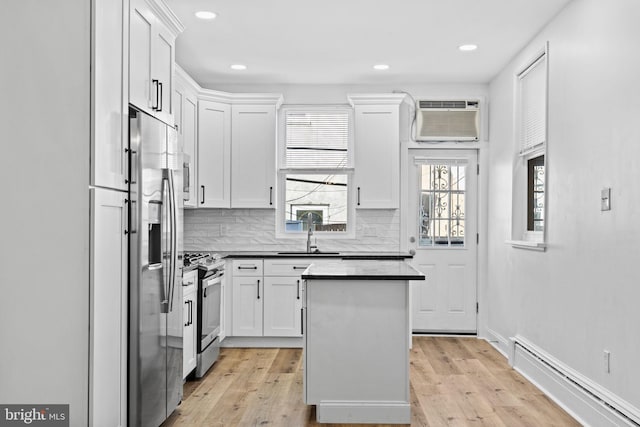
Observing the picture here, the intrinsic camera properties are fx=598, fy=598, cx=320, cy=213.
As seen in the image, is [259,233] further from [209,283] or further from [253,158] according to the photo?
[209,283]

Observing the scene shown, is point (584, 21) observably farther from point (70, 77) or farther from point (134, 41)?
point (70, 77)

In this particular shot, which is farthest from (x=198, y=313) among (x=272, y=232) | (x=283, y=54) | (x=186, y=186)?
(x=283, y=54)

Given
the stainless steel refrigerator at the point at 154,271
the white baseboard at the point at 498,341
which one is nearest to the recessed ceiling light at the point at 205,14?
the stainless steel refrigerator at the point at 154,271

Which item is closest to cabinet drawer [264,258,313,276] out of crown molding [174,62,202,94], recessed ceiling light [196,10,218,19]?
crown molding [174,62,202,94]

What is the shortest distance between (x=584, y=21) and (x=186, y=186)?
3.10 m

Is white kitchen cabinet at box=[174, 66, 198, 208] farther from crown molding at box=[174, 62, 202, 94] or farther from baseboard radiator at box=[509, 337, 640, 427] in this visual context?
baseboard radiator at box=[509, 337, 640, 427]

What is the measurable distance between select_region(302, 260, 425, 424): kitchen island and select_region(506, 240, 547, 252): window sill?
1334 millimetres

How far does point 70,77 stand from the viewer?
8.48 feet

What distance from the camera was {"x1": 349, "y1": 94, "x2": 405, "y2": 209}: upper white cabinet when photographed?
6195mm

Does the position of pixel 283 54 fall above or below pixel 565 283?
above

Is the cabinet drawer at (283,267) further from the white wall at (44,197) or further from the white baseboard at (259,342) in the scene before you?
the white wall at (44,197)

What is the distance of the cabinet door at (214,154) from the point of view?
6051 millimetres

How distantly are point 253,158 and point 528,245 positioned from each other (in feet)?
9.35

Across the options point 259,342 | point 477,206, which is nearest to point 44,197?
point 259,342
